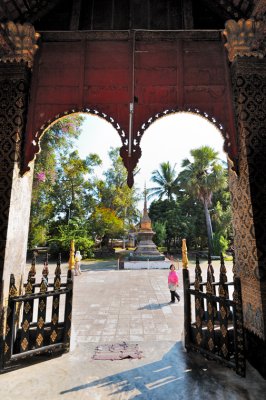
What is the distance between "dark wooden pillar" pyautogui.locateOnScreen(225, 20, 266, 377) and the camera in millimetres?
3061

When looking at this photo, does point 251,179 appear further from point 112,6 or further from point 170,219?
point 170,219

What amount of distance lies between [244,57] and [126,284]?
907cm

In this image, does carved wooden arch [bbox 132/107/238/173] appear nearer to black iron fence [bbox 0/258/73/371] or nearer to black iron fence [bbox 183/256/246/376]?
black iron fence [bbox 183/256/246/376]

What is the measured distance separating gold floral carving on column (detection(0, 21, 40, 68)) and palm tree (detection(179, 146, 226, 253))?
2346 cm

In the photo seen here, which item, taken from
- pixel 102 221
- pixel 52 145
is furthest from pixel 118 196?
pixel 52 145

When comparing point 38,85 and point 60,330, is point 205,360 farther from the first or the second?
point 38,85

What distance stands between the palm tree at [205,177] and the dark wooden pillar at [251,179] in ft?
73.5

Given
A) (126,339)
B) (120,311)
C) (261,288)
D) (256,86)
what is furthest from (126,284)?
(256,86)

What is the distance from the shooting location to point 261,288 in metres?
2.99

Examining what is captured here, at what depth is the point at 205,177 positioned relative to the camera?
25.8 meters

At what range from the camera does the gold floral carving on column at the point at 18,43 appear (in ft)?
12.0

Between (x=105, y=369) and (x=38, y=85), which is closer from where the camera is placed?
(x=105, y=369)

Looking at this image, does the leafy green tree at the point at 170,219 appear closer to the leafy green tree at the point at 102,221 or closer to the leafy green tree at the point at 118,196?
the leafy green tree at the point at 118,196

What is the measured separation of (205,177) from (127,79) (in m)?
23.0
